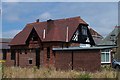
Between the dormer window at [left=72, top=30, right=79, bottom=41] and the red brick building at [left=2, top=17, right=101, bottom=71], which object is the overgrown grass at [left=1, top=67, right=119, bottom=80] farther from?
the dormer window at [left=72, top=30, right=79, bottom=41]

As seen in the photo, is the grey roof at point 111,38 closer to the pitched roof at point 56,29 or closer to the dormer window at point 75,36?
the pitched roof at point 56,29

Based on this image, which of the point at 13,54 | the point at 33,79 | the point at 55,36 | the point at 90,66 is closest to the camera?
the point at 33,79

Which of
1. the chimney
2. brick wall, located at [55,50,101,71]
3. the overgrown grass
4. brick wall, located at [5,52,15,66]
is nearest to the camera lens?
the overgrown grass

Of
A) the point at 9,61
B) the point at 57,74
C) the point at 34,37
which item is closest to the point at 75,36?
the point at 34,37

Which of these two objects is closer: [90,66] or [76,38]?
[90,66]

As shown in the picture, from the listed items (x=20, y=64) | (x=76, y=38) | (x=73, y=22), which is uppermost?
(x=73, y=22)

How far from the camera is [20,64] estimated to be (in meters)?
45.4

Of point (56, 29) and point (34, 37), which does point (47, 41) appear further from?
point (34, 37)

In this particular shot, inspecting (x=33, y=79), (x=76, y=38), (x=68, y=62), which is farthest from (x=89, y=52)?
(x=76, y=38)

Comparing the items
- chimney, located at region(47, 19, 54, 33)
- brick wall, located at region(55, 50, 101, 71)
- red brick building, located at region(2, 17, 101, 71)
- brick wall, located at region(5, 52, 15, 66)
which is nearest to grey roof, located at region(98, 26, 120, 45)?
red brick building, located at region(2, 17, 101, 71)

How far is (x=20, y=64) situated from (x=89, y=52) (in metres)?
21.1

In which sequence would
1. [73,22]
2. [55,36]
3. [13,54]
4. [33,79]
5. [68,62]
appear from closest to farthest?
1. [33,79]
2. [68,62]
3. [55,36]
4. [73,22]
5. [13,54]

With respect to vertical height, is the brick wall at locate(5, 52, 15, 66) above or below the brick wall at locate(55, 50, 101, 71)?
below

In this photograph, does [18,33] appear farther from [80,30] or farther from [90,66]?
[90,66]
